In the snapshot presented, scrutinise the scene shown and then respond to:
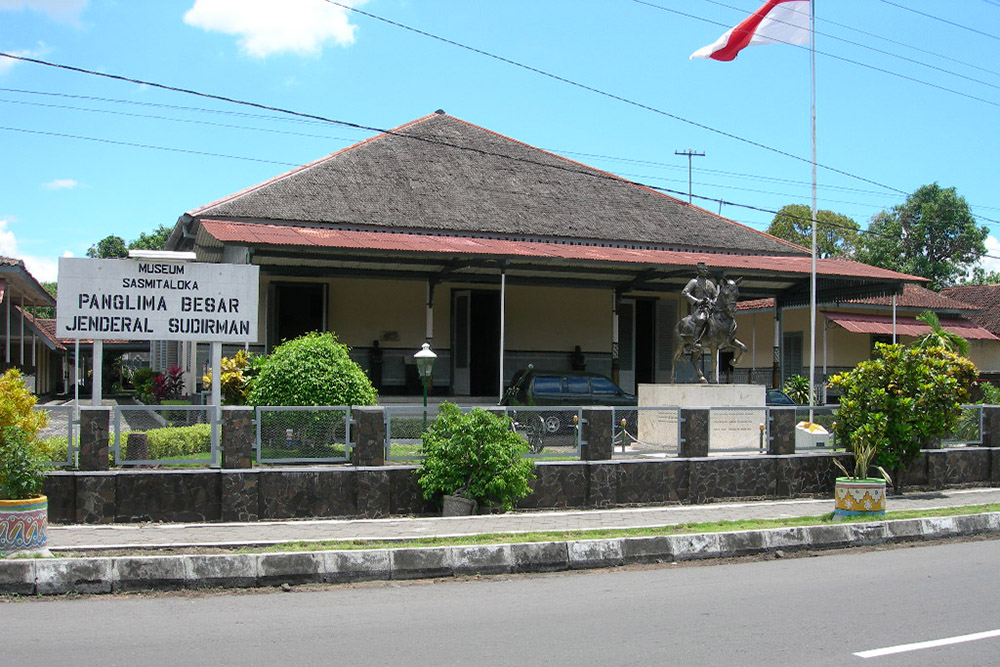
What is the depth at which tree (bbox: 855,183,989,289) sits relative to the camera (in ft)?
156

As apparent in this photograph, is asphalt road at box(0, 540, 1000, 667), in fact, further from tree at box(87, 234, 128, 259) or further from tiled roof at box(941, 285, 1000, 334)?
tree at box(87, 234, 128, 259)

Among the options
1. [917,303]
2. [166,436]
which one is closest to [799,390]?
[917,303]

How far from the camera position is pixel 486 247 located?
2083cm

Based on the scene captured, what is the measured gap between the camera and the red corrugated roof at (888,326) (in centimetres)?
2919

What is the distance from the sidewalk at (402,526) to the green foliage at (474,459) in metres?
0.39

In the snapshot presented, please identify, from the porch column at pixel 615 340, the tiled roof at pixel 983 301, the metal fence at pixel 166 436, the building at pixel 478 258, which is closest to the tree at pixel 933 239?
the tiled roof at pixel 983 301

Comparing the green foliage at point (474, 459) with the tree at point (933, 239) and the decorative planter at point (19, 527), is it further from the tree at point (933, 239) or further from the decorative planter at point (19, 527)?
the tree at point (933, 239)

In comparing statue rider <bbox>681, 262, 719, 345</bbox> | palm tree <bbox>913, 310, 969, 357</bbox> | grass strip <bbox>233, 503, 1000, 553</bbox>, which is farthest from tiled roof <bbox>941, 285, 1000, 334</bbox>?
grass strip <bbox>233, 503, 1000, 553</bbox>

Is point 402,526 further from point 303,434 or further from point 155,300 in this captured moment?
point 155,300

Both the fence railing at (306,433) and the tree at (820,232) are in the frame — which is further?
the tree at (820,232)

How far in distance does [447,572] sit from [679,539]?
2.70 metres

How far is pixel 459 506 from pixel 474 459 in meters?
0.71

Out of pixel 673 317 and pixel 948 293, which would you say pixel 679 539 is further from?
pixel 948 293

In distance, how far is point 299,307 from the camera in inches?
925
